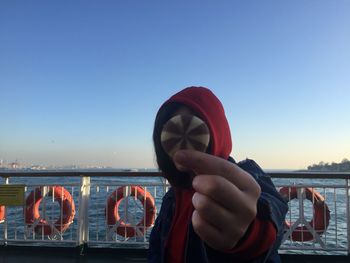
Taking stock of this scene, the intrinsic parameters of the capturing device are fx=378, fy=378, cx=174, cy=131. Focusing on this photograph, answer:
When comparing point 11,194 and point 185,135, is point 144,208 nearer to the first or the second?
point 11,194

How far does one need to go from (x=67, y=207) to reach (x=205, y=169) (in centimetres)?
574

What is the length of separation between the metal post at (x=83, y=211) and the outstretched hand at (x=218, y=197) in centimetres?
482

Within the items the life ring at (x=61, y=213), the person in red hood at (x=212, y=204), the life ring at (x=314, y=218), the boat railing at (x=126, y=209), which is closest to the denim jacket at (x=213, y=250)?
the person in red hood at (x=212, y=204)

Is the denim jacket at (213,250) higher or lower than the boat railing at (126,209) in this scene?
higher

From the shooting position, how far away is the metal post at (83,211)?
17.2 ft

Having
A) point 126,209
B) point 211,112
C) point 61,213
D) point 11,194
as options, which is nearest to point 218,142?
point 211,112

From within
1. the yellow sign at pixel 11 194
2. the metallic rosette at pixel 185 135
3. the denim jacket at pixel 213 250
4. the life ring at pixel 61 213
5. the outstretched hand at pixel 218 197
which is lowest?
the life ring at pixel 61 213

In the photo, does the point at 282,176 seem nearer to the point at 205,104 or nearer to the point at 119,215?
the point at 119,215

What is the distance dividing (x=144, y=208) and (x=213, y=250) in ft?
15.7

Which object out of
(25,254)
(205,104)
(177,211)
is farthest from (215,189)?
(25,254)

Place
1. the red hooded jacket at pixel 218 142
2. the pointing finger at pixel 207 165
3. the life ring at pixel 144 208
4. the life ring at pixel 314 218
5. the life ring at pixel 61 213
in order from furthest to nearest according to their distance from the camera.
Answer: the life ring at pixel 61 213
the life ring at pixel 144 208
the life ring at pixel 314 218
the red hooded jacket at pixel 218 142
the pointing finger at pixel 207 165

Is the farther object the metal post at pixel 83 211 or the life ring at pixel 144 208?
the life ring at pixel 144 208

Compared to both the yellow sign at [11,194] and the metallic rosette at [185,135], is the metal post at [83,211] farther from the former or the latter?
the metallic rosette at [185,135]

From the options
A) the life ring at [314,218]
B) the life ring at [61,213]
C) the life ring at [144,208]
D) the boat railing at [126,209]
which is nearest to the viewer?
the boat railing at [126,209]
